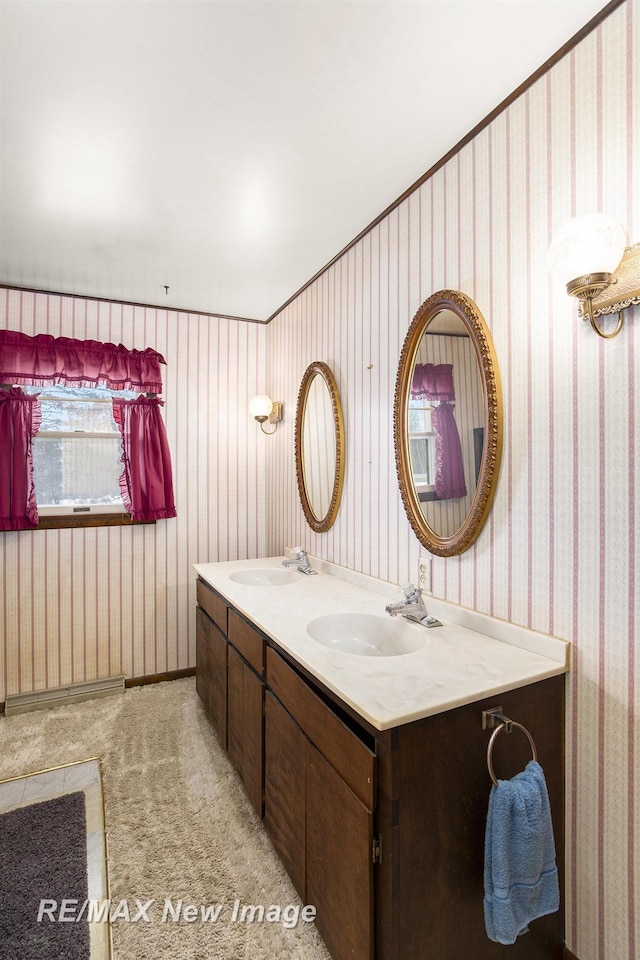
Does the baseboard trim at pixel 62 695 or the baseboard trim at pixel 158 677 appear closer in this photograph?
the baseboard trim at pixel 62 695

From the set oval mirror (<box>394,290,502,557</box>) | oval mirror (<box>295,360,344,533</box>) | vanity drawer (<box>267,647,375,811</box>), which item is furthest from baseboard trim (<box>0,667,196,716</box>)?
oval mirror (<box>394,290,502,557</box>)

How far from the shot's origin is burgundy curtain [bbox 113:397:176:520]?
3209mm

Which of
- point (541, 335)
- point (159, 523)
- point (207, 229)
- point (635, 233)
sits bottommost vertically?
point (159, 523)

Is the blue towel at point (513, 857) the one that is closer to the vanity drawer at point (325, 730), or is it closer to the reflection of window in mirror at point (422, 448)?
the vanity drawer at point (325, 730)

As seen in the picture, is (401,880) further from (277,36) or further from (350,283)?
(350,283)

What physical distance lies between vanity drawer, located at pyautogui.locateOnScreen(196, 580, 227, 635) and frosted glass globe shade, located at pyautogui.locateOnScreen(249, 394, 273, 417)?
3.98 ft

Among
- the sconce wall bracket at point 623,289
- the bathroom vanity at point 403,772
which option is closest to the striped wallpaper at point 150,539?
the bathroom vanity at point 403,772

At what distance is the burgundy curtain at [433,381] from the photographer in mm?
1835

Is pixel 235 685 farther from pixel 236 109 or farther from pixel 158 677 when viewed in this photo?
pixel 236 109

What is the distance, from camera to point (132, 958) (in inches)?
57.4

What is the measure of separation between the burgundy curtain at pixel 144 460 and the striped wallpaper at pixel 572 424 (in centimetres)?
204

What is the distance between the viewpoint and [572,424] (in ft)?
4.56

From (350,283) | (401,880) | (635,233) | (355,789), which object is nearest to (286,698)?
(355,789)

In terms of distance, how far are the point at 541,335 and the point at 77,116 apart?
1.71m
